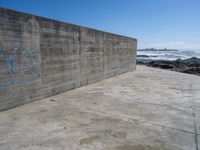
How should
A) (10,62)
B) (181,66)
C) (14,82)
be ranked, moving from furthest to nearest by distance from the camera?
(181,66)
(14,82)
(10,62)

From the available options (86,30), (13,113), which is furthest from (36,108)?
(86,30)

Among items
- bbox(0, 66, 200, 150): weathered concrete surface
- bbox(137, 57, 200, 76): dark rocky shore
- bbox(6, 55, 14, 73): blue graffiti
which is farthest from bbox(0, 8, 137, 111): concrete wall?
bbox(137, 57, 200, 76): dark rocky shore

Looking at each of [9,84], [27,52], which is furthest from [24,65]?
[9,84]

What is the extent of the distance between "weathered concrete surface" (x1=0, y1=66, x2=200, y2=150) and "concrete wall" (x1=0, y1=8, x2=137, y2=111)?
41 centimetres

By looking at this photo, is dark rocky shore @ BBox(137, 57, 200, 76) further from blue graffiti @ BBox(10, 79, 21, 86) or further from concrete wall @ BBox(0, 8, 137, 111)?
blue graffiti @ BBox(10, 79, 21, 86)

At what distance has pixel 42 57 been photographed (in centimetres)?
487

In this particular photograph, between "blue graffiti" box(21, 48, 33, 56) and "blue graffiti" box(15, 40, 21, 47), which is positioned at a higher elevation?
"blue graffiti" box(15, 40, 21, 47)

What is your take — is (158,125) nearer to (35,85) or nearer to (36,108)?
(36,108)

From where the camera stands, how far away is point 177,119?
3.62 m

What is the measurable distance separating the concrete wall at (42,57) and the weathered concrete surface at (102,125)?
41 cm

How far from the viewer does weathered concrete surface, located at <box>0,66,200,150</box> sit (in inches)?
101

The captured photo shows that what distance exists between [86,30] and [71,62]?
1.50 metres

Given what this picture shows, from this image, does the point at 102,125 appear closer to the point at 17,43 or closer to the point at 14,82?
the point at 14,82

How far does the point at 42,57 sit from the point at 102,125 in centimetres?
267
